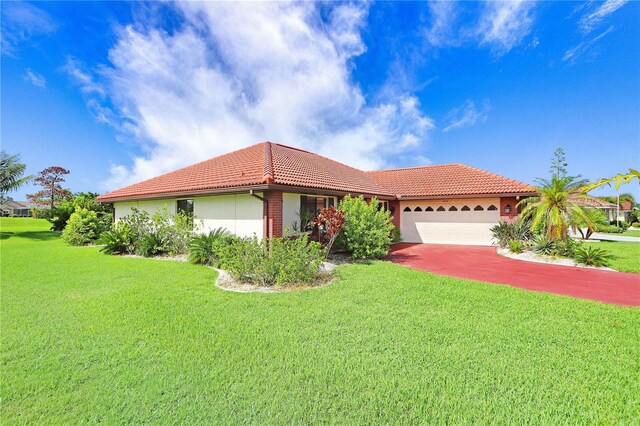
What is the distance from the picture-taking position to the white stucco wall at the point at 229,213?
10.9 metres

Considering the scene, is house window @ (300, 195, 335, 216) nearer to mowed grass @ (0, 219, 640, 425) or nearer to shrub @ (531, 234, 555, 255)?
mowed grass @ (0, 219, 640, 425)

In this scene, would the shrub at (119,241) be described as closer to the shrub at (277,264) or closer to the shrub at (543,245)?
the shrub at (277,264)

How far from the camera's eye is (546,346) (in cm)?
410

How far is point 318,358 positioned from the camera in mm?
3738

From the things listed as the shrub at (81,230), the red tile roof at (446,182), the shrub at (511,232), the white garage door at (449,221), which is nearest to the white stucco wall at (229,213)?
the shrub at (81,230)

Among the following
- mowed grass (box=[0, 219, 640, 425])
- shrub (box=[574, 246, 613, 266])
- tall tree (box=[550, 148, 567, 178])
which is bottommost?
mowed grass (box=[0, 219, 640, 425])

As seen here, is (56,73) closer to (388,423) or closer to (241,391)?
(241,391)

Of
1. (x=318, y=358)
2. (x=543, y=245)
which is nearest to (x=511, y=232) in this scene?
(x=543, y=245)

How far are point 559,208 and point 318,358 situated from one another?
1387cm

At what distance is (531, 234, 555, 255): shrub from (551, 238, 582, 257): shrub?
0.16 metres

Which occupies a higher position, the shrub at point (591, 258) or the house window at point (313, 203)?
the house window at point (313, 203)

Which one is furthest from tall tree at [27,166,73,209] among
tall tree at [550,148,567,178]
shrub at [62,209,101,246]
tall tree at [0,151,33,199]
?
tall tree at [550,148,567,178]

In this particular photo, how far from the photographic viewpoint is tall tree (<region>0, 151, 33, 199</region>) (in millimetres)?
22359

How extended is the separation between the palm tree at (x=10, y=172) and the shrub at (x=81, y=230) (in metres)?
10.4
